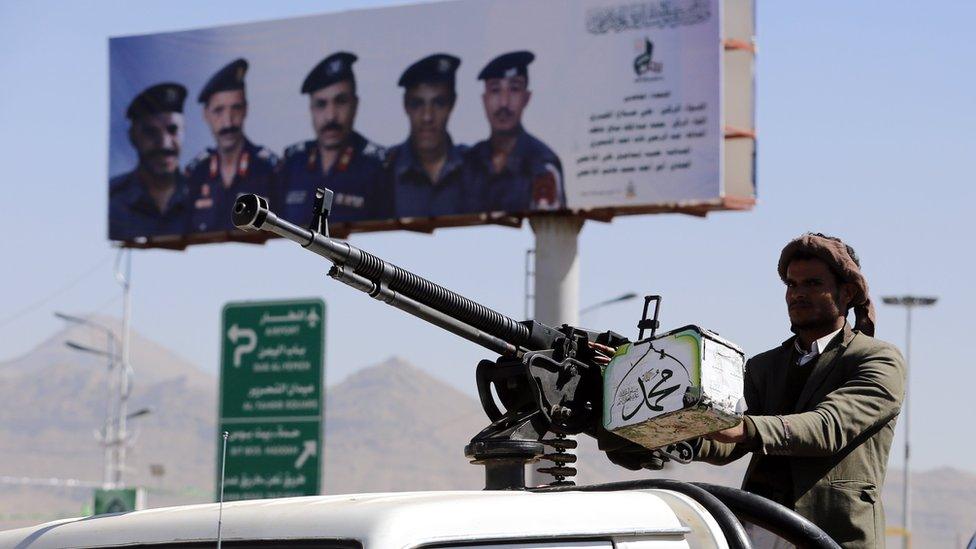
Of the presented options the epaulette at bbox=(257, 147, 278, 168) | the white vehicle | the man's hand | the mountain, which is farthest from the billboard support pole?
the mountain

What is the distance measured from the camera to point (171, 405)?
177 metres

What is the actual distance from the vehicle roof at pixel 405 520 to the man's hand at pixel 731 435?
33 cm

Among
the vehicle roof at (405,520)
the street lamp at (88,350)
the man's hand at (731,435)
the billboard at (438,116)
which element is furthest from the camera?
the street lamp at (88,350)

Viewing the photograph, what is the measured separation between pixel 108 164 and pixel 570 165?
9.85m

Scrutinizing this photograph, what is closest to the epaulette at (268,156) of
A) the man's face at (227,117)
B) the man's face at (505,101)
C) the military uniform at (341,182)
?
the military uniform at (341,182)

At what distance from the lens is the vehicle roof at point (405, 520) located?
3.00 metres

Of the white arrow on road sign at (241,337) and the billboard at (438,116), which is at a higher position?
the billboard at (438,116)

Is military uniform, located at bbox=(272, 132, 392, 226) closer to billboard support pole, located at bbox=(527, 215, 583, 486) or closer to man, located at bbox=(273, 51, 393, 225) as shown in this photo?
man, located at bbox=(273, 51, 393, 225)

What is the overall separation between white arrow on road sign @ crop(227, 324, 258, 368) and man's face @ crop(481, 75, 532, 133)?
6555 millimetres

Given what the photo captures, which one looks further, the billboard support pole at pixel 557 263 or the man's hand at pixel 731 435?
the billboard support pole at pixel 557 263

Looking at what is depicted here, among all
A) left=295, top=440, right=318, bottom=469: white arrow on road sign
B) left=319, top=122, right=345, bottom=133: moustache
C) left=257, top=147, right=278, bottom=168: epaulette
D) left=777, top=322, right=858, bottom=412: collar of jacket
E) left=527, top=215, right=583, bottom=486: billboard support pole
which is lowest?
left=295, top=440, right=318, bottom=469: white arrow on road sign

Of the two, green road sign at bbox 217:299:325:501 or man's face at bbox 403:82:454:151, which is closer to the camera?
green road sign at bbox 217:299:325:501

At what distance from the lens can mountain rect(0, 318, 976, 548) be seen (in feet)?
416

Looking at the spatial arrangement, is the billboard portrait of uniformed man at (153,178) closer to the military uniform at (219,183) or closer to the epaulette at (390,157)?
the military uniform at (219,183)
